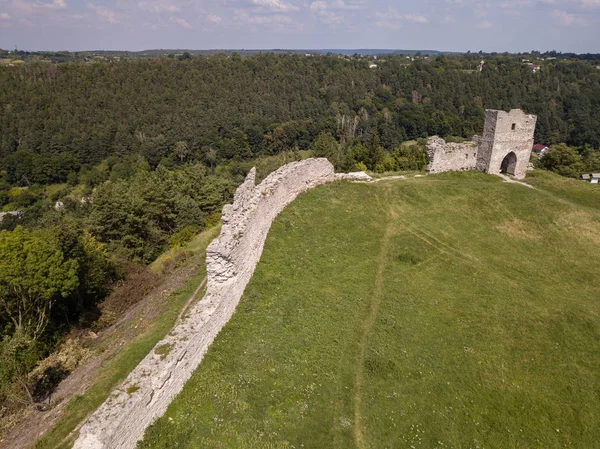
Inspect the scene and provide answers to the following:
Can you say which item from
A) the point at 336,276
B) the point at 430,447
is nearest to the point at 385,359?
the point at 430,447

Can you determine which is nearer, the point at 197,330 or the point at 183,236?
the point at 197,330

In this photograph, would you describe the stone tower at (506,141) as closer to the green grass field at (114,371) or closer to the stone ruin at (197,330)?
the stone ruin at (197,330)

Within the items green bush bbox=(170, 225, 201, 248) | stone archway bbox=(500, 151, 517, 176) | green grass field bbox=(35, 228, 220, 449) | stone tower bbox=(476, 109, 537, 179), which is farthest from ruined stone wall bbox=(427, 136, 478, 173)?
green bush bbox=(170, 225, 201, 248)

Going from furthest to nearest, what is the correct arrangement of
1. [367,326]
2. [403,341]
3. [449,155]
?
1. [449,155]
2. [367,326]
3. [403,341]

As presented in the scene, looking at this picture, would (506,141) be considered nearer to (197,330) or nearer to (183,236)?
(197,330)

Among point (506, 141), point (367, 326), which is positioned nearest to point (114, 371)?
point (367, 326)

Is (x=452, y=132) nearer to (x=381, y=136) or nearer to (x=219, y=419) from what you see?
(x=381, y=136)
